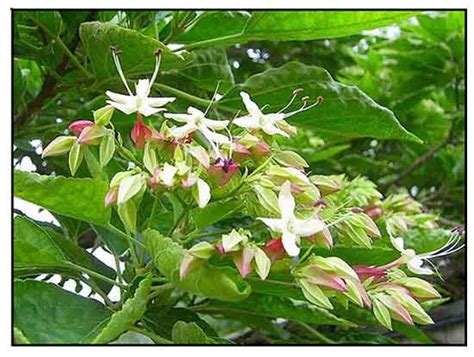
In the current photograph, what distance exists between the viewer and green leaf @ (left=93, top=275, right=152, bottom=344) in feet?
1.74

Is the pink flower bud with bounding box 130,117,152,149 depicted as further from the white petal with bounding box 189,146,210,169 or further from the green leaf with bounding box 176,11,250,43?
the green leaf with bounding box 176,11,250,43

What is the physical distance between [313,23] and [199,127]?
0.27 metres

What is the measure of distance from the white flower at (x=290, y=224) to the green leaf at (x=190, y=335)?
0.44 ft

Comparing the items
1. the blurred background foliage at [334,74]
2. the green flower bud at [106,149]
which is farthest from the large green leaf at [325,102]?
the green flower bud at [106,149]

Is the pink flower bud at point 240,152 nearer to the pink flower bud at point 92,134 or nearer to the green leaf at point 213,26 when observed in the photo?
the pink flower bud at point 92,134

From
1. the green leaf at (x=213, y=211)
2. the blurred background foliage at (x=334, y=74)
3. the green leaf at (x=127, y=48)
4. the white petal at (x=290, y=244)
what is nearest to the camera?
the white petal at (x=290, y=244)

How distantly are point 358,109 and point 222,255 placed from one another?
30 centimetres

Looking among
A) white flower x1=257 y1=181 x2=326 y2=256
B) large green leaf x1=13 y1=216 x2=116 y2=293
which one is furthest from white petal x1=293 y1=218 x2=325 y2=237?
large green leaf x1=13 y1=216 x2=116 y2=293

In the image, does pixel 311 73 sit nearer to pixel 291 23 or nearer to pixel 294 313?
pixel 291 23

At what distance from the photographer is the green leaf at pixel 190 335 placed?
625mm

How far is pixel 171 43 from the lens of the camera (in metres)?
0.94

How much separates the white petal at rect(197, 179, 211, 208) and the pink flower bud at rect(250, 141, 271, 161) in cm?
5

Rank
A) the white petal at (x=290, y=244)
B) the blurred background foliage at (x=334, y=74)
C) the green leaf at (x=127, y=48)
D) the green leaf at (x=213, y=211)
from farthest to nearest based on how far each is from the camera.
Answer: the blurred background foliage at (x=334, y=74), the green leaf at (x=127, y=48), the green leaf at (x=213, y=211), the white petal at (x=290, y=244)

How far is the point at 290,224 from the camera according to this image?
541mm
